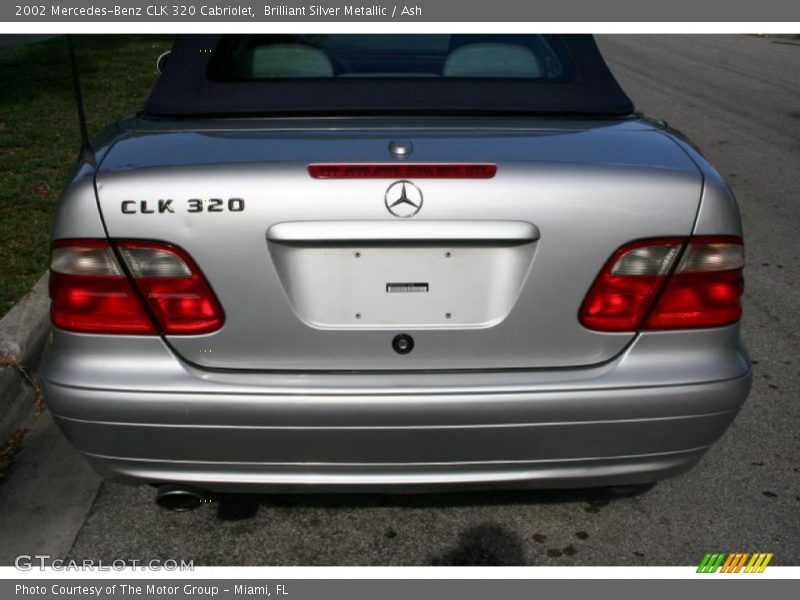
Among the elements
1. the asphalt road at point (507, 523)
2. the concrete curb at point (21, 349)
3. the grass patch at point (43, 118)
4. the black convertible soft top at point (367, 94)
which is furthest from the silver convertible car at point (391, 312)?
the grass patch at point (43, 118)

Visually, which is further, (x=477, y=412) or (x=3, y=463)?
(x=3, y=463)

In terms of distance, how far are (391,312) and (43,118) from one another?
8068 millimetres

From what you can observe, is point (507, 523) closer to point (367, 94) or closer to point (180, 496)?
point (180, 496)

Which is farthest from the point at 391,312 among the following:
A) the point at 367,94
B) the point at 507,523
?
the point at 507,523

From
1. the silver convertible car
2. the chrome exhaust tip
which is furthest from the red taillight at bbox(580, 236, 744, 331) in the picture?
the chrome exhaust tip

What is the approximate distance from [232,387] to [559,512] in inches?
52.5

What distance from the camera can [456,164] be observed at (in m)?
2.34

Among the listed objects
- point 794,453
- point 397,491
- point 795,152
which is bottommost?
point 795,152

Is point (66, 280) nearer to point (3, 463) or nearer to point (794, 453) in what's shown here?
point (3, 463)

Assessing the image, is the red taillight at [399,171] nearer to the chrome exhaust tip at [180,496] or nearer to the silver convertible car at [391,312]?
the silver convertible car at [391,312]

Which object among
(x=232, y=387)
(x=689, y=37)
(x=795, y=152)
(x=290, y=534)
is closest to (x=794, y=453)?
(x=290, y=534)

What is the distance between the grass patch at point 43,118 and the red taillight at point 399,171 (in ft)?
9.34

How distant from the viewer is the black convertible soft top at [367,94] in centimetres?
289

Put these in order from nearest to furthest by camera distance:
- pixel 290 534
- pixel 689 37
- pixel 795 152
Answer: pixel 290 534 → pixel 795 152 → pixel 689 37
